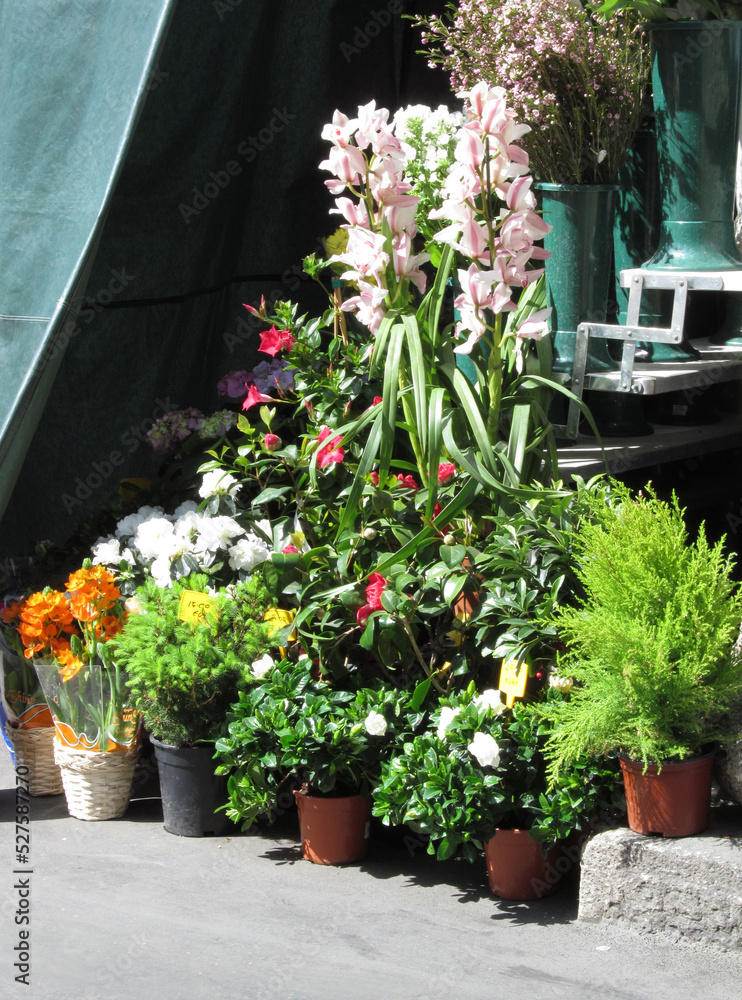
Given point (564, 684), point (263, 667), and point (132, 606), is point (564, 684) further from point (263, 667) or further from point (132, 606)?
point (132, 606)

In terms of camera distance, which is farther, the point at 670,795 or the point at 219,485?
the point at 219,485

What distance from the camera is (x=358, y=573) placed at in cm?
266

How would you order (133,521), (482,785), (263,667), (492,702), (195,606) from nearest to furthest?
1. (482,785)
2. (492,702)
3. (263,667)
4. (195,606)
5. (133,521)

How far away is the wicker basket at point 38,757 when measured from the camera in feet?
9.87

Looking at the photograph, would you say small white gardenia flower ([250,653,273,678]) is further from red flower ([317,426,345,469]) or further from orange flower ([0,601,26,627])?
orange flower ([0,601,26,627])

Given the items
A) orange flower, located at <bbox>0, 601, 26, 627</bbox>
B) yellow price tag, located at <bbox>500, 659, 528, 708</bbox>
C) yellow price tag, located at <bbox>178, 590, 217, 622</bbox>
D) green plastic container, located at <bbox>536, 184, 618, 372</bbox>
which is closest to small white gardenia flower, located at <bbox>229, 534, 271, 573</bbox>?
yellow price tag, located at <bbox>178, 590, 217, 622</bbox>

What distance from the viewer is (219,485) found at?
298 centimetres

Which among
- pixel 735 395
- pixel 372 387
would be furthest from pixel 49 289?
pixel 735 395

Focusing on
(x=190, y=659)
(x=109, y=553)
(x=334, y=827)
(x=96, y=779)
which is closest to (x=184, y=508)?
(x=109, y=553)

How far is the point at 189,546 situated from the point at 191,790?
25.6 inches

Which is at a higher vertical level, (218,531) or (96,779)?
(218,531)

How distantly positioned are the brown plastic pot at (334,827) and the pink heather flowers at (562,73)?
1806mm

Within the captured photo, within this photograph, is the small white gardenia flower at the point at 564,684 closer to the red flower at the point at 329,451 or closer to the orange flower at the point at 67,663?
Result: the red flower at the point at 329,451

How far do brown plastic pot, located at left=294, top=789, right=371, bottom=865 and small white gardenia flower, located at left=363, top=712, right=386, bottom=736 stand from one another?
23 centimetres
